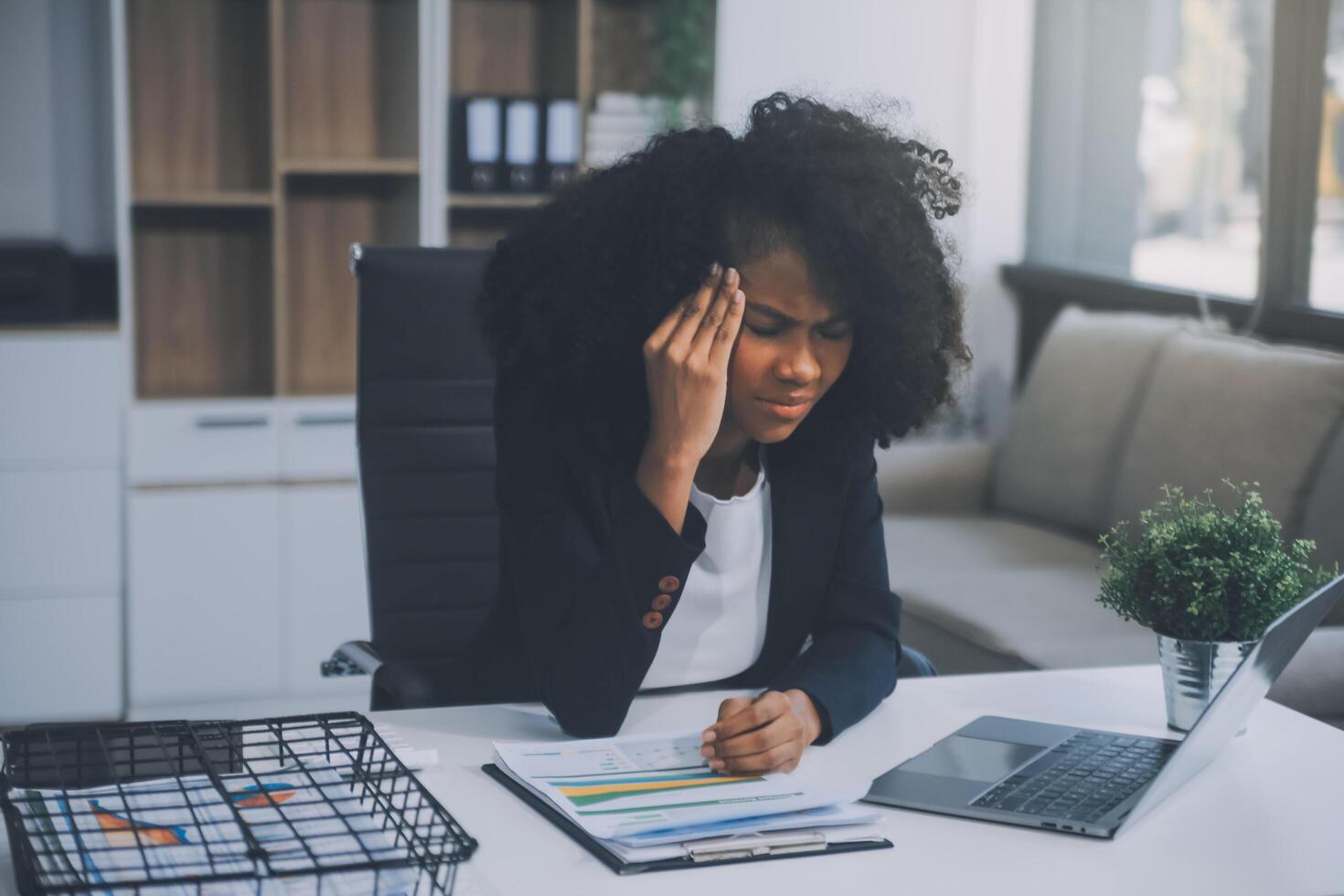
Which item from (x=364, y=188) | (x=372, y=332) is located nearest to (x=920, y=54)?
(x=364, y=188)

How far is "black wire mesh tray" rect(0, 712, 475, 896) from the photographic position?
0.93m

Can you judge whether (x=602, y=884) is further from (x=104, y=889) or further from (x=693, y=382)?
(x=693, y=382)

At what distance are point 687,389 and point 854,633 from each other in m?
0.33

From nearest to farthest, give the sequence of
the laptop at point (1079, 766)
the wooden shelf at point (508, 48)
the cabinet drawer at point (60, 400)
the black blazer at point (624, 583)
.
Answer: the laptop at point (1079, 766) < the black blazer at point (624, 583) < the cabinet drawer at point (60, 400) < the wooden shelf at point (508, 48)

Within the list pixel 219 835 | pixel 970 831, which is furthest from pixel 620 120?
pixel 219 835

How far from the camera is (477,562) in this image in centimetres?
200

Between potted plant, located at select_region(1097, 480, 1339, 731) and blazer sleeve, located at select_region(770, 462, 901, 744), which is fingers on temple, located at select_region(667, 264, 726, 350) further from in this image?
potted plant, located at select_region(1097, 480, 1339, 731)

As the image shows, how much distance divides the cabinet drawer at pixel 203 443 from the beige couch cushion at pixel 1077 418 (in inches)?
71.4

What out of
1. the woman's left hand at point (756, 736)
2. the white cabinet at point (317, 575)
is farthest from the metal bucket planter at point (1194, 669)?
the white cabinet at point (317, 575)

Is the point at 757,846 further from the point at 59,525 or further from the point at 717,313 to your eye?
the point at 59,525

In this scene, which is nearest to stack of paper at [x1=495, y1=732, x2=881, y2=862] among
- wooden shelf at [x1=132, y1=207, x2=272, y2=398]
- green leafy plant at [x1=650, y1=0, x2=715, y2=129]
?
wooden shelf at [x1=132, y1=207, x2=272, y2=398]

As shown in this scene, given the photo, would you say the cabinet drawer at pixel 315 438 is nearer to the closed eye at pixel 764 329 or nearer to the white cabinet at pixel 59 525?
the white cabinet at pixel 59 525

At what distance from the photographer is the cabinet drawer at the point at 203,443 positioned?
11.6 feet

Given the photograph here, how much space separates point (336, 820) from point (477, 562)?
97cm
